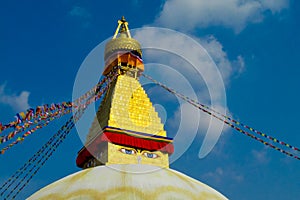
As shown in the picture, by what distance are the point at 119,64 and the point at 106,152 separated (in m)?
5.39

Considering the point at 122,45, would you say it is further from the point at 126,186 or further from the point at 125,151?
the point at 126,186

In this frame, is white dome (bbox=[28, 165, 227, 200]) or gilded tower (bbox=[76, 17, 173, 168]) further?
gilded tower (bbox=[76, 17, 173, 168])

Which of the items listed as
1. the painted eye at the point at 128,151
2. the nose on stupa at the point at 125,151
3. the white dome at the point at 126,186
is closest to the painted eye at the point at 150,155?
the nose on stupa at the point at 125,151

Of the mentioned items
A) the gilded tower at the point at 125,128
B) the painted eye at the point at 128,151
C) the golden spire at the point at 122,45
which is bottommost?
the painted eye at the point at 128,151

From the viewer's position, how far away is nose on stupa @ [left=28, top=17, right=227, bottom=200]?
28.7ft

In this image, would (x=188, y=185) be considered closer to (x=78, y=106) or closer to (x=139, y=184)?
(x=139, y=184)

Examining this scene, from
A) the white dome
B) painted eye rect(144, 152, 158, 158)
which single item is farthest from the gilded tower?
the white dome

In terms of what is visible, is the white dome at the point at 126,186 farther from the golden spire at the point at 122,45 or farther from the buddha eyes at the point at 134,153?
the golden spire at the point at 122,45

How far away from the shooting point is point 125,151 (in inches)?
699

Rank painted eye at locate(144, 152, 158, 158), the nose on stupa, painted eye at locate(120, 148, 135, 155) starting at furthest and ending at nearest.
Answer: painted eye at locate(144, 152, 158, 158) < painted eye at locate(120, 148, 135, 155) < the nose on stupa

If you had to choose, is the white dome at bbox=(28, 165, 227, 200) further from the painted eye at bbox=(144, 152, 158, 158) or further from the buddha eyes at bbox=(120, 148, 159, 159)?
the painted eye at bbox=(144, 152, 158, 158)

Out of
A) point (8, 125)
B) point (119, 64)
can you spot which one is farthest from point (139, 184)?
point (119, 64)

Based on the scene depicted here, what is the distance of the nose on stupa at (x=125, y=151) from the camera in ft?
28.7

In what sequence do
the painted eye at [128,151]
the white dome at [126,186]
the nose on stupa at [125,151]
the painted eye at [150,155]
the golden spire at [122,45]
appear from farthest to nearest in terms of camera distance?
the golden spire at [122,45] → the painted eye at [150,155] → the painted eye at [128,151] → the nose on stupa at [125,151] → the white dome at [126,186]
